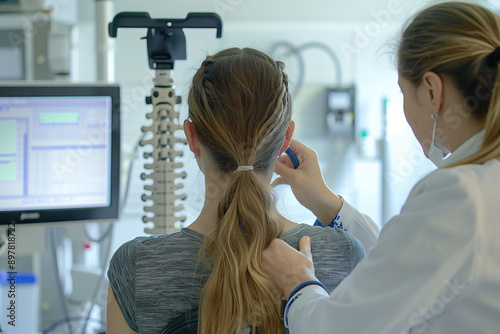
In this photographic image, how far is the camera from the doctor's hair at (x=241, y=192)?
919mm

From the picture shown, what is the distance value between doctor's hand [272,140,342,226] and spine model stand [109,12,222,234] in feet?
1.29

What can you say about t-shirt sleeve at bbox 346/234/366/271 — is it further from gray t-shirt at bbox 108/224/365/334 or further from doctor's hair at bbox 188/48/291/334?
doctor's hair at bbox 188/48/291/334

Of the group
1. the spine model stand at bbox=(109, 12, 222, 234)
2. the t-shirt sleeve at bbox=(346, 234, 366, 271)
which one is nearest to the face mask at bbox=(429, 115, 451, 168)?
the t-shirt sleeve at bbox=(346, 234, 366, 271)

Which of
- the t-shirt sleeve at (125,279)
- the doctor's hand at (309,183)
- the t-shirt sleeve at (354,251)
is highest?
the doctor's hand at (309,183)

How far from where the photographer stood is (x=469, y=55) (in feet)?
2.65

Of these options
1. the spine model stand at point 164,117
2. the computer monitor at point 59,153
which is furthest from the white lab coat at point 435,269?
the computer monitor at point 59,153

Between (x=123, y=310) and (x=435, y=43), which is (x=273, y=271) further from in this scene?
(x=435, y=43)

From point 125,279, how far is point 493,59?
0.76 metres

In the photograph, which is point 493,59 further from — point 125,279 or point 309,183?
point 125,279

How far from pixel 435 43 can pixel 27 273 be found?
1598 mm

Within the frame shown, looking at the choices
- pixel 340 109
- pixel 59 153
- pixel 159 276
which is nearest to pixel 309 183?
pixel 159 276

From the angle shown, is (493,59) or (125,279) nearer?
(493,59)

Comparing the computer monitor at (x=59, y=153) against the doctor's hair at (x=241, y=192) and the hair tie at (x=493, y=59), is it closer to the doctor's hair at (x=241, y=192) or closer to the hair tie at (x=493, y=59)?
the doctor's hair at (x=241, y=192)

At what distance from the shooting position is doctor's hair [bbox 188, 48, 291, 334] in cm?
92
